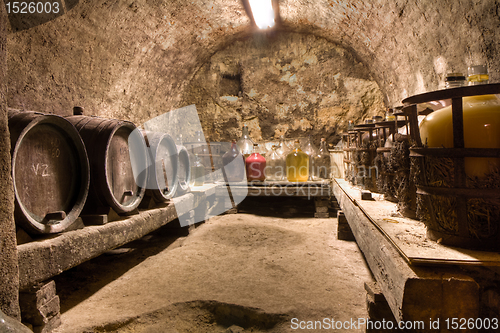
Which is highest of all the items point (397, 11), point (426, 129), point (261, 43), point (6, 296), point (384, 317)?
point (261, 43)

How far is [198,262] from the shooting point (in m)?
2.76

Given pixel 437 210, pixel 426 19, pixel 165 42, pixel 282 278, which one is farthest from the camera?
pixel 165 42

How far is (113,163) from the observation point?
2.41 meters

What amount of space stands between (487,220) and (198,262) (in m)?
2.26

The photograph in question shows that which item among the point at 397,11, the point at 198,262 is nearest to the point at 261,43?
the point at 397,11

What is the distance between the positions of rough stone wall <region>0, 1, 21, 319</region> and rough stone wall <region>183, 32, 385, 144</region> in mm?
4881

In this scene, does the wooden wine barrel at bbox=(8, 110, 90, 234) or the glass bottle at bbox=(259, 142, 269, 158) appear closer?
the wooden wine barrel at bbox=(8, 110, 90, 234)

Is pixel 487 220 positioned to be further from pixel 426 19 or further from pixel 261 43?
pixel 261 43

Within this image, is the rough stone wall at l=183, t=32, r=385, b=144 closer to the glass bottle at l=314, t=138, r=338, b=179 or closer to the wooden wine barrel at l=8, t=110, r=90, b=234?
the glass bottle at l=314, t=138, r=338, b=179

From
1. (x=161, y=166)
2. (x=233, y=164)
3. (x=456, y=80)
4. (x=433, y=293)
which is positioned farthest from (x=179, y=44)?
(x=433, y=293)

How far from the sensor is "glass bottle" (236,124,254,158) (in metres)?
5.70

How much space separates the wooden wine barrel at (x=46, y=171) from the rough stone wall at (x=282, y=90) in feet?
14.4
